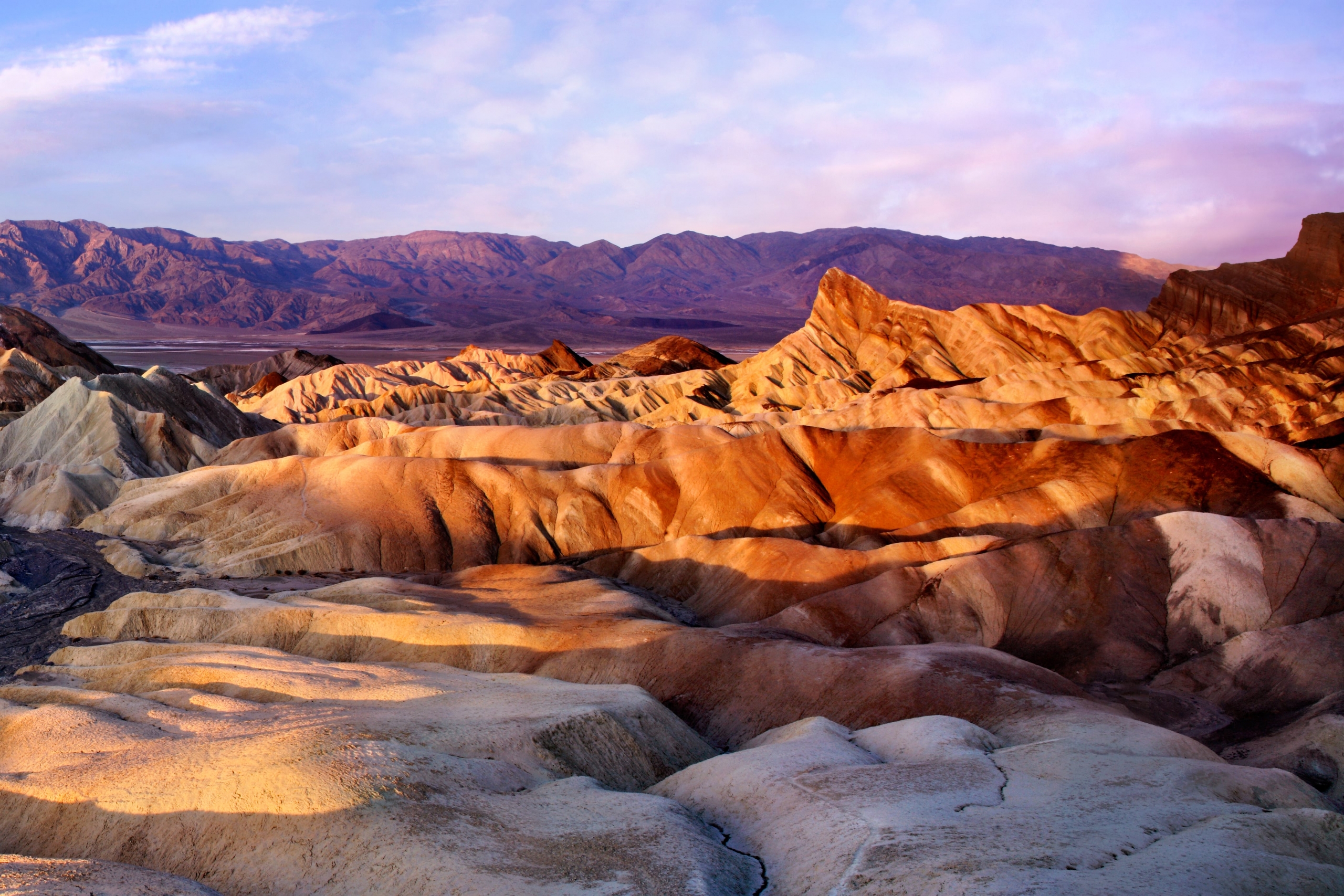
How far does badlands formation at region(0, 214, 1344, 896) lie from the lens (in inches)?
380

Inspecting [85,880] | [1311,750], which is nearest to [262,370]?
[85,880]

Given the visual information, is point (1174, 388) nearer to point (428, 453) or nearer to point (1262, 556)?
point (1262, 556)

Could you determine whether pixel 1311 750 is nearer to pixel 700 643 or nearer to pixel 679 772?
pixel 679 772

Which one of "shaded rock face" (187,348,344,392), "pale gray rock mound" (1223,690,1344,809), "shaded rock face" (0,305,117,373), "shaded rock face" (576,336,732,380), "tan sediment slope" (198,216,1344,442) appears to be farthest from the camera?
"shaded rock face" (187,348,344,392)

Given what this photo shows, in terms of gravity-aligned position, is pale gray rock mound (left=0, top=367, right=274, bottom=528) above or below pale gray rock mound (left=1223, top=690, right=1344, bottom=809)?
above

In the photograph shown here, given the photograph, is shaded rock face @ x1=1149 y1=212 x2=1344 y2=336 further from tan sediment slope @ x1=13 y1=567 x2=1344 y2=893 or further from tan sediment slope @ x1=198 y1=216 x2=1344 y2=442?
tan sediment slope @ x1=13 y1=567 x2=1344 y2=893

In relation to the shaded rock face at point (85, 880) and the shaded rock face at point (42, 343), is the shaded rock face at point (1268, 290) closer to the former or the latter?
the shaded rock face at point (85, 880)

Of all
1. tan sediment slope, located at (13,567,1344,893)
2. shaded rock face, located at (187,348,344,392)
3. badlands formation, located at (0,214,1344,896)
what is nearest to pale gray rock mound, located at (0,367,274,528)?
badlands formation, located at (0,214,1344,896)

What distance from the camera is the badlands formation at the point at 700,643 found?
9.66 meters

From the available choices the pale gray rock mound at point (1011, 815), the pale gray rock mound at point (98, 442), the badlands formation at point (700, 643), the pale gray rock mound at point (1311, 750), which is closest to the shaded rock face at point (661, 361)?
the badlands formation at point (700, 643)

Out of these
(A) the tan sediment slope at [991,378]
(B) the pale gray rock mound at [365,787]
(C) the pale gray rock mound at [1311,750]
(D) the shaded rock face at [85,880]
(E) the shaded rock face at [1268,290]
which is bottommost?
(C) the pale gray rock mound at [1311,750]

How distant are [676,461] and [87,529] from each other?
2392cm

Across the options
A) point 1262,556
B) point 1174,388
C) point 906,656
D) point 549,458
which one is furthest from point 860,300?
point 906,656

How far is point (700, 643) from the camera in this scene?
20.3 m
